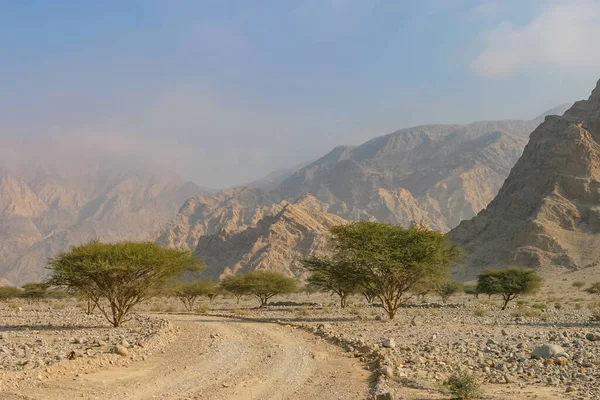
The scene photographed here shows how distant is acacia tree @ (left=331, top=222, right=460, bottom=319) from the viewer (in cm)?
2562

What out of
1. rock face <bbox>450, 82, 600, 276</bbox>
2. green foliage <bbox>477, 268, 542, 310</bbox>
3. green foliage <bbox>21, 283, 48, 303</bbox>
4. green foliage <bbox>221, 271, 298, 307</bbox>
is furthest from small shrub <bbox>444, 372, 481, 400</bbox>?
rock face <bbox>450, 82, 600, 276</bbox>

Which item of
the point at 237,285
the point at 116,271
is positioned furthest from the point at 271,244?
the point at 116,271

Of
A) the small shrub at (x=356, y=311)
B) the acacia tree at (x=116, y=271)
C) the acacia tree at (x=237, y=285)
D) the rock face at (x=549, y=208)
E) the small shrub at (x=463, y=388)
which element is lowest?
the small shrub at (x=356, y=311)

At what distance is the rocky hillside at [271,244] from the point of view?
12331 cm

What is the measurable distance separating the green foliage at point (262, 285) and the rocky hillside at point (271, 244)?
6210cm

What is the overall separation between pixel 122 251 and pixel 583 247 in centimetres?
8856

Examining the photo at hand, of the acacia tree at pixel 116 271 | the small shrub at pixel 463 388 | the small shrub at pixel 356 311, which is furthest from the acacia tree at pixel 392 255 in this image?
the small shrub at pixel 463 388

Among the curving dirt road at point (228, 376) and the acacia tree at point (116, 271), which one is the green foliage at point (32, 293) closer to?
the acacia tree at point (116, 271)

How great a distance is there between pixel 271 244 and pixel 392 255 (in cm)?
10431

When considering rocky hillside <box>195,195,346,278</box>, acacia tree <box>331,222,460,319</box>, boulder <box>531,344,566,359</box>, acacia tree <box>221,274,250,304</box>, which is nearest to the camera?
boulder <box>531,344,566,359</box>

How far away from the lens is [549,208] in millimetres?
97688

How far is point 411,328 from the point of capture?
70.5 ft

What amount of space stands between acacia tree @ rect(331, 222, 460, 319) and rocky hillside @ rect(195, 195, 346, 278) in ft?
299

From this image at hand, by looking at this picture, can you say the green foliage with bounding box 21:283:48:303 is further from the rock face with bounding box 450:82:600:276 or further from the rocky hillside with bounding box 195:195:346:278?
the rock face with bounding box 450:82:600:276
